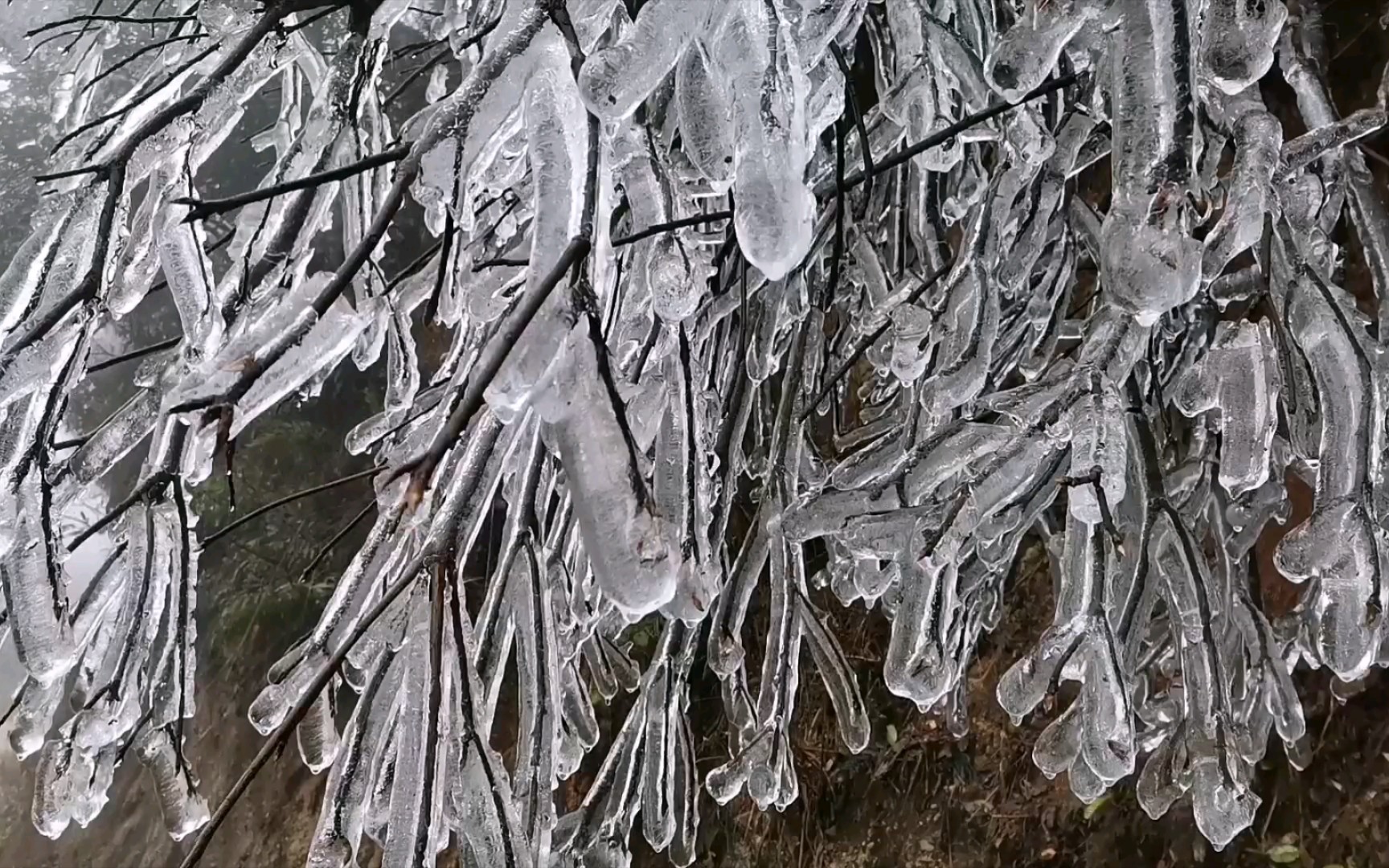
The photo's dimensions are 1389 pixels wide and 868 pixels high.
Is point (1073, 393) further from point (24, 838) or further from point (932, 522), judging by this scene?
point (24, 838)

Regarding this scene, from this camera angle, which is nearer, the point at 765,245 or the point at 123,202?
the point at 765,245

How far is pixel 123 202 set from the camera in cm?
59

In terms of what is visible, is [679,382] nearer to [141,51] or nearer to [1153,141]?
[1153,141]

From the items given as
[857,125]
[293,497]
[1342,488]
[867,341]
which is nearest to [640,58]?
[857,125]

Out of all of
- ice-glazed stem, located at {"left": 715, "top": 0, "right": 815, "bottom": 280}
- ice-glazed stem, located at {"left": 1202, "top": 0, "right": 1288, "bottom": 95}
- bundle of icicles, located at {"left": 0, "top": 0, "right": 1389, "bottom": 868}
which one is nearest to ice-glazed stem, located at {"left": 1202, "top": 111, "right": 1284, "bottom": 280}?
bundle of icicles, located at {"left": 0, "top": 0, "right": 1389, "bottom": 868}

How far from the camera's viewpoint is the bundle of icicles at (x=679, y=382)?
0.40m

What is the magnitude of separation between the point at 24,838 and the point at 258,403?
3.37m

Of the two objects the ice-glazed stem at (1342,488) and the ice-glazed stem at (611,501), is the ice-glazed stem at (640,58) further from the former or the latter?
the ice-glazed stem at (1342,488)

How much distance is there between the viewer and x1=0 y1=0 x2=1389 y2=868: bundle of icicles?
0.40m

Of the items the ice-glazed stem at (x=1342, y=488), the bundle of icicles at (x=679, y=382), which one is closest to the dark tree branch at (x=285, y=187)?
the bundle of icicles at (x=679, y=382)

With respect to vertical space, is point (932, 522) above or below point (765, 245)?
below

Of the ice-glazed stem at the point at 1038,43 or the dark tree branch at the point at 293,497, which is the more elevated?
the ice-glazed stem at the point at 1038,43

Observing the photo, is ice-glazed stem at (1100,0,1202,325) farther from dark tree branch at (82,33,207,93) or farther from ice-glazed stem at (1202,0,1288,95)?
dark tree branch at (82,33,207,93)

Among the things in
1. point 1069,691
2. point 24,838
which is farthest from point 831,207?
point 24,838
